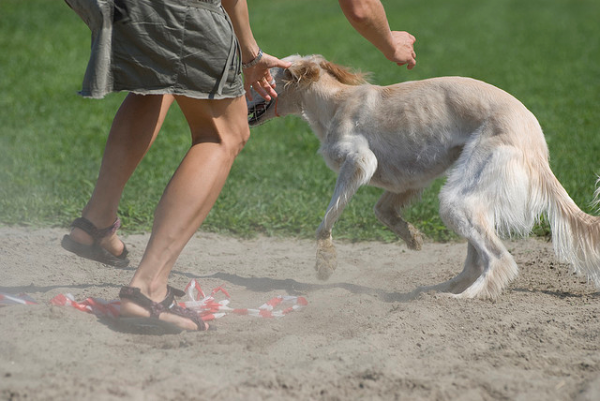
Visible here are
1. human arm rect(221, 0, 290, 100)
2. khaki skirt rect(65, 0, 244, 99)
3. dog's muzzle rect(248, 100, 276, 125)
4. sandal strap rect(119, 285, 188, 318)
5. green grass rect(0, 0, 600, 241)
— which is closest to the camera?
khaki skirt rect(65, 0, 244, 99)

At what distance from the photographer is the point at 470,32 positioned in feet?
64.8

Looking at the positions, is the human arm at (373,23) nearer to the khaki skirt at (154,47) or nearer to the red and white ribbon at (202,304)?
the khaki skirt at (154,47)

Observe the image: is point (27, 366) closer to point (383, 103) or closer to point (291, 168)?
point (383, 103)

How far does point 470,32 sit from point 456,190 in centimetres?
1691

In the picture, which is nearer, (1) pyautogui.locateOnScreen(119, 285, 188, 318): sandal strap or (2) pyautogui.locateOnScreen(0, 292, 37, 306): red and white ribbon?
(1) pyautogui.locateOnScreen(119, 285, 188, 318): sandal strap

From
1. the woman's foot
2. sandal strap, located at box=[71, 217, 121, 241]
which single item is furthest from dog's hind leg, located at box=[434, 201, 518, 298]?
sandal strap, located at box=[71, 217, 121, 241]

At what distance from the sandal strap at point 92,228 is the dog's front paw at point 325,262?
1.20m

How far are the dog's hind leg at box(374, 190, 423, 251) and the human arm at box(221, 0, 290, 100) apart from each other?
118 cm

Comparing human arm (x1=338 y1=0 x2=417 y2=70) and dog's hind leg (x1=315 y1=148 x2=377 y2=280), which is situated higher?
human arm (x1=338 y1=0 x2=417 y2=70)

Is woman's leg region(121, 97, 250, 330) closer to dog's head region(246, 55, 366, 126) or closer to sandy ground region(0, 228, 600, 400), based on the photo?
sandy ground region(0, 228, 600, 400)

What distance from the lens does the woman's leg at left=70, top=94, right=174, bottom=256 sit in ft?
12.6

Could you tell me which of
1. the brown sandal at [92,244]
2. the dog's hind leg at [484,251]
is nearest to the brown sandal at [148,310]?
the brown sandal at [92,244]

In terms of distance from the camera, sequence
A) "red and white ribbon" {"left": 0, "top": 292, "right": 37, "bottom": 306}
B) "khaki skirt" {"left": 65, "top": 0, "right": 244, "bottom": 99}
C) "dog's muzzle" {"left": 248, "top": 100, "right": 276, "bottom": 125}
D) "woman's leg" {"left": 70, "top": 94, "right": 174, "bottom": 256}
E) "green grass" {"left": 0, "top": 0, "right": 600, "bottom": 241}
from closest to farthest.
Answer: "khaki skirt" {"left": 65, "top": 0, "right": 244, "bottom": 99}
"red and white ribbon" {"left": 0, "top": 292, "right": 37, "bottom": 306}
"woman's leg" {"left": 70, "top": 94, "right": 174, "bottom": 256}
"dog's muzzle" {"left": 248, "top": 100, "right": 276, "bottom": 125}
"green grass" {"left": 0, "top": 0, "right": 600, "bottom": 241}

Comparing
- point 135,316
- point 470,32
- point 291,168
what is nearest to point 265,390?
point 135,316
